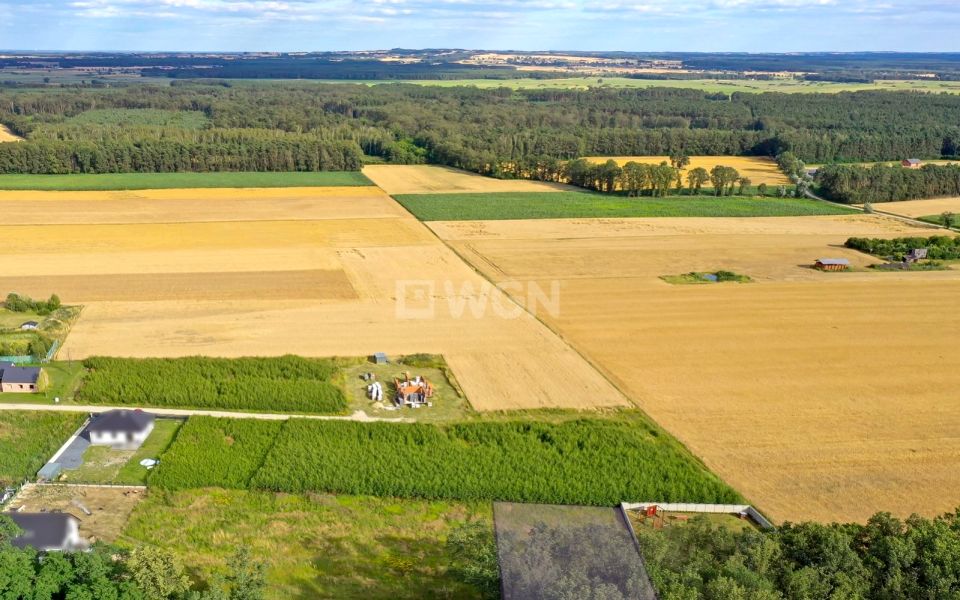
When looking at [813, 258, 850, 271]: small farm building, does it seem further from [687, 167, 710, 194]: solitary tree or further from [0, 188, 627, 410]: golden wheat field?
[687, 167, 710, 194]: solitary tree

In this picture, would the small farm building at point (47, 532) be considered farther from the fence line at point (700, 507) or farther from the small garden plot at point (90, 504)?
the fence line at point (700, 507)

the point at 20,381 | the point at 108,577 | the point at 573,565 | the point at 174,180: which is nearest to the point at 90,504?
the point at 108,577

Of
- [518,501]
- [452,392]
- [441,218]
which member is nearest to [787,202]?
[441,218]

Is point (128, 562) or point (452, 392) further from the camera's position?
point (452, 392)

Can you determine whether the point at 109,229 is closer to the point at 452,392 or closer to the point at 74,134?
the point at 452,392

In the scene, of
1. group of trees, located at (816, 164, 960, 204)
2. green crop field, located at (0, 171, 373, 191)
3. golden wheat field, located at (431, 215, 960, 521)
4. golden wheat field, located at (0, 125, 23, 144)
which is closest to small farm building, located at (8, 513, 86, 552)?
golden wheat field, located at (431, 215, 960, 521)
